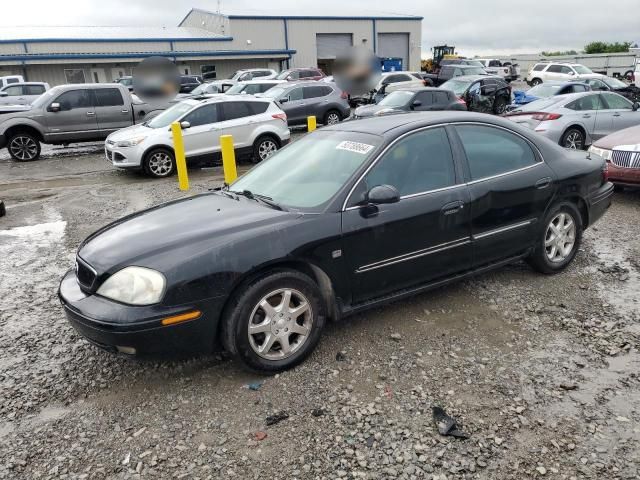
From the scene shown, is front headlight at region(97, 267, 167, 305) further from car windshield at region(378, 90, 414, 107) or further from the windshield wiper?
car windshield at region(378, 90, 414, 107)

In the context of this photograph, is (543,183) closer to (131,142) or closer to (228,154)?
(228,154)

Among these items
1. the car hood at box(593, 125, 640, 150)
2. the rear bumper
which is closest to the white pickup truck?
the car hood at box(593, 125, 640, 150)

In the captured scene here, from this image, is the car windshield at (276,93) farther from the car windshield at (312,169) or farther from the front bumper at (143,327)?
the front bumper at (143,327)

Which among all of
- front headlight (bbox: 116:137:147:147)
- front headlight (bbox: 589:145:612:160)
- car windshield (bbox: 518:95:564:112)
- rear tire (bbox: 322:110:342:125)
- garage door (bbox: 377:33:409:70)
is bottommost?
rear tire (bbox: 322:110:342:125)

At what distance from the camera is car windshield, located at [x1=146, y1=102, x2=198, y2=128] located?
1087 cm

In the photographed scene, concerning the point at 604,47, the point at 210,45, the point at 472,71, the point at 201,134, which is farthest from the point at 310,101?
the point at 604,47

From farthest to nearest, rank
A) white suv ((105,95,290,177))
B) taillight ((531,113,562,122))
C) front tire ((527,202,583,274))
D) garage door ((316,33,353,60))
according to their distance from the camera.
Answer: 1. garage door ((316,33,353,60))
2. taillight ((531,113,562,122))
3. white suv ((105,95,290,177))
4. front tire ((527,202,583,274))

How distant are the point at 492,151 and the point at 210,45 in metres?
38.5

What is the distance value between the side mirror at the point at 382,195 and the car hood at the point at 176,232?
0.53 m

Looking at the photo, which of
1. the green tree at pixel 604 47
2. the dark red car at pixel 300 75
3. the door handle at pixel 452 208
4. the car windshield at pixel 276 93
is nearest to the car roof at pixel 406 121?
the door handle at pixel 452 208

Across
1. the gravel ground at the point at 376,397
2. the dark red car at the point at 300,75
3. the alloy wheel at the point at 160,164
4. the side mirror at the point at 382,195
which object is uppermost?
the dark red car at the point at 300,75

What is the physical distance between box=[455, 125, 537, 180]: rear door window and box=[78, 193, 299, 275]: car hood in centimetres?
164

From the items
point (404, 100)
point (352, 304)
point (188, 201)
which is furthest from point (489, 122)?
point (404, 100)

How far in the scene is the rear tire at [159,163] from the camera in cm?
1049
